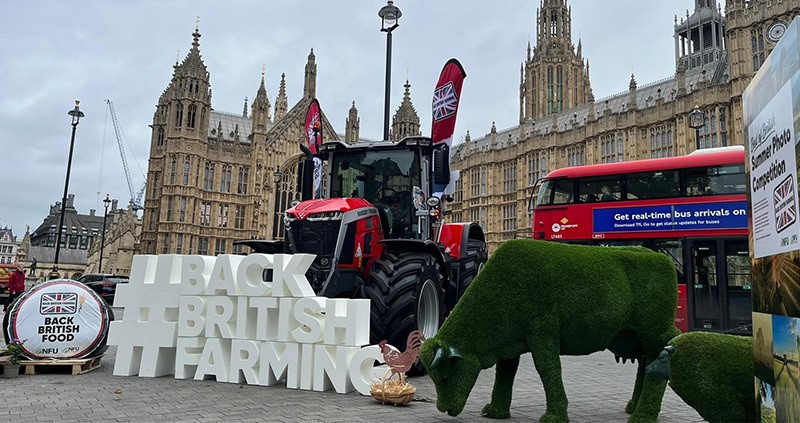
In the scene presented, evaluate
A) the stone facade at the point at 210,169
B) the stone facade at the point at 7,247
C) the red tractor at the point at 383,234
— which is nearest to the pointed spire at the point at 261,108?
the stone facade at the point at 210,169

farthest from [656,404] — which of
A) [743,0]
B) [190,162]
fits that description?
[190,162]

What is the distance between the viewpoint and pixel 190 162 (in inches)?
1820

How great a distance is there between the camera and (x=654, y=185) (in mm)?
15203

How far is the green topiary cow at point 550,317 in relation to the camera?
207 inches

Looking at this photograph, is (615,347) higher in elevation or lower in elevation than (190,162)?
lower

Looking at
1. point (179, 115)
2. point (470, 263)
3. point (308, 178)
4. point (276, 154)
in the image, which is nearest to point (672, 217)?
point (470, 263)

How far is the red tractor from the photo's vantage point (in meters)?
7.90

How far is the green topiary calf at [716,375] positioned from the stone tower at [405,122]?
3776 centimetres

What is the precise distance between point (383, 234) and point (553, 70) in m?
56.1

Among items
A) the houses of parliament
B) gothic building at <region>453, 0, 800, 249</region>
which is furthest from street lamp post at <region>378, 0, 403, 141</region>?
the houses of parliament

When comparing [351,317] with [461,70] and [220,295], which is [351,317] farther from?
[461,70]

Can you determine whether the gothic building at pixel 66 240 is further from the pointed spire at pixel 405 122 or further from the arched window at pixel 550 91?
the arched window at pixel 550 91

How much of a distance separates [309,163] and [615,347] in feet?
21.8

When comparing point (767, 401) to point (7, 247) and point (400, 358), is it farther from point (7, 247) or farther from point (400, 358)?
point (7, 247)
